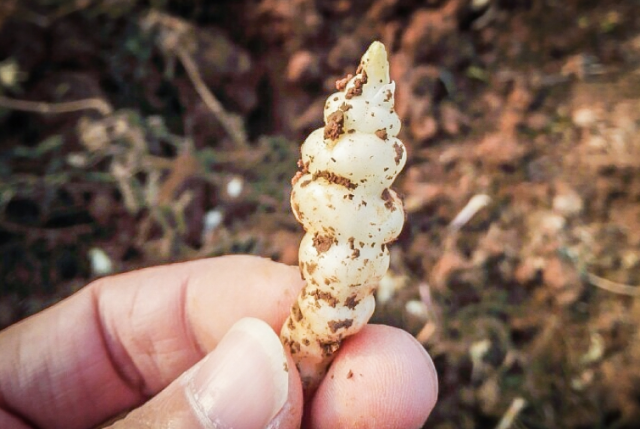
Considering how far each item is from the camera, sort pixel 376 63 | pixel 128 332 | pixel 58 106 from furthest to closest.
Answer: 1. pixel 58 106
2. pixel 128 332
3. pixel 376 63

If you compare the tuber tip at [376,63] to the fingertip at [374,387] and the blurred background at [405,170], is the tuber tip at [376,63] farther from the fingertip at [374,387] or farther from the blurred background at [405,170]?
the blurred background at [405,170]

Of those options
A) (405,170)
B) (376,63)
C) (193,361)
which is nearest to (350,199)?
(376,63)

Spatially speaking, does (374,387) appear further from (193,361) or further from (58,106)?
(58,106)

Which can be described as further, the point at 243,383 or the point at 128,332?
the point at 128,332

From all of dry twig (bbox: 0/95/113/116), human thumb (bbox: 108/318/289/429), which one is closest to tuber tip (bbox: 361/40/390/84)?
human thumb (bbox: 108/318/289/429)

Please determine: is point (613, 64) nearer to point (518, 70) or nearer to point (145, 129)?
point (518, 70)

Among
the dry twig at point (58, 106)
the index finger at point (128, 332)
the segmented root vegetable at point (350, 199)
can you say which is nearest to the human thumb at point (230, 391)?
the segmented root vegetable at point (350, 199)

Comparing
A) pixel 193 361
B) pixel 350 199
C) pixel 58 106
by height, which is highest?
pixel 58 106
